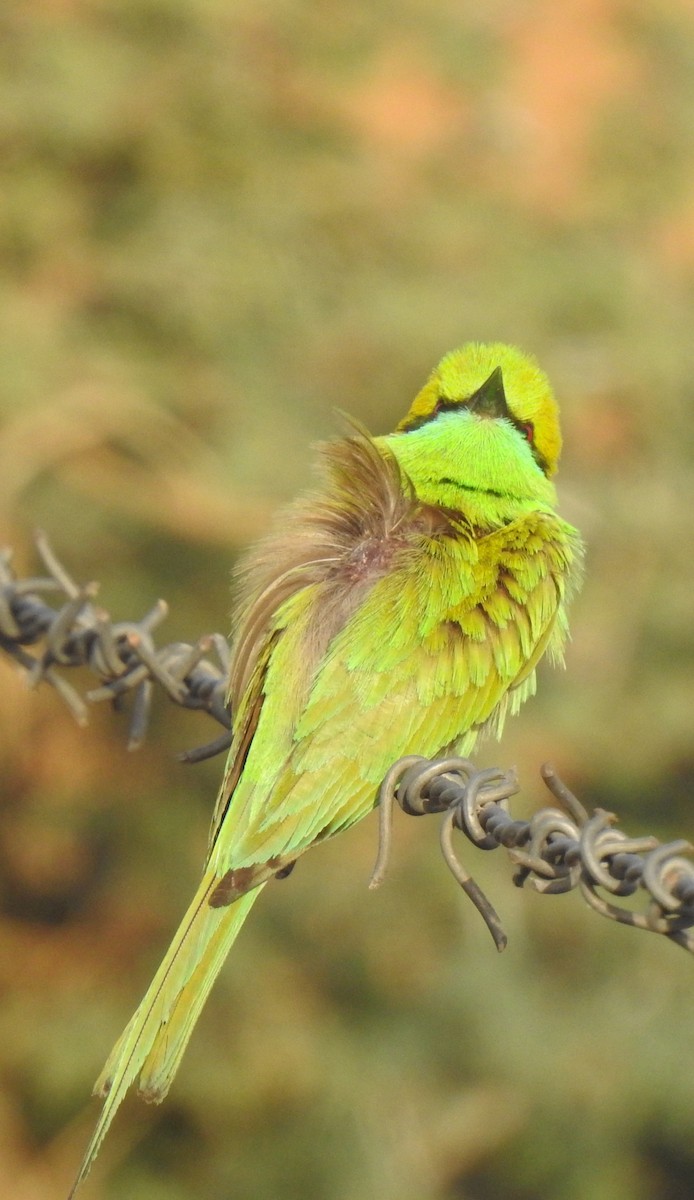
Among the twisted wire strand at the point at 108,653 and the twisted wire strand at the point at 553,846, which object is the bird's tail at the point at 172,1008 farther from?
the twisted wire strand at the point at 553,846

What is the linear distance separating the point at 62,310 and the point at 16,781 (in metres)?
→ 1.53

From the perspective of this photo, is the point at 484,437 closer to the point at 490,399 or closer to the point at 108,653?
the point at 490,399

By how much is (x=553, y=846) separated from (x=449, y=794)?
0.19m

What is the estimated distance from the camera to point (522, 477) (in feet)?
Result: 6.79

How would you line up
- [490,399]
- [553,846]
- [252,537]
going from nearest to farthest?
1. [553,846]
2. [490,399]
3. [252,537]

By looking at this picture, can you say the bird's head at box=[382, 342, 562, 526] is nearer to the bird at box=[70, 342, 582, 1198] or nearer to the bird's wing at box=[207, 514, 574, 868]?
the bird at box=[70, 342, 582, 1198]

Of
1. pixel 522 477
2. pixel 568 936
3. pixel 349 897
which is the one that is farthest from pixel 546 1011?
pixel 522 477

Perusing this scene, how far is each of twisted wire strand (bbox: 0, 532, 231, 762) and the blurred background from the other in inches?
82.6

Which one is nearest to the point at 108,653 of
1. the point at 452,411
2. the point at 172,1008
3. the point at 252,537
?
the point at 172,1008

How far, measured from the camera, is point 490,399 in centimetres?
220

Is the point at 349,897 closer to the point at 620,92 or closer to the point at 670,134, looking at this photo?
the point at 670,134

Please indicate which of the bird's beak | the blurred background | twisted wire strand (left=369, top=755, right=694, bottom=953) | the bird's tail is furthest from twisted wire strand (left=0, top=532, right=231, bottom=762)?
the blurred background

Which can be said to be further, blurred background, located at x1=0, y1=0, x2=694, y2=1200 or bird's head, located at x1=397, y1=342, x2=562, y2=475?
blurred background, located at x1=0, y1=0, x2=694, y2=1200

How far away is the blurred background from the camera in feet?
13.5
